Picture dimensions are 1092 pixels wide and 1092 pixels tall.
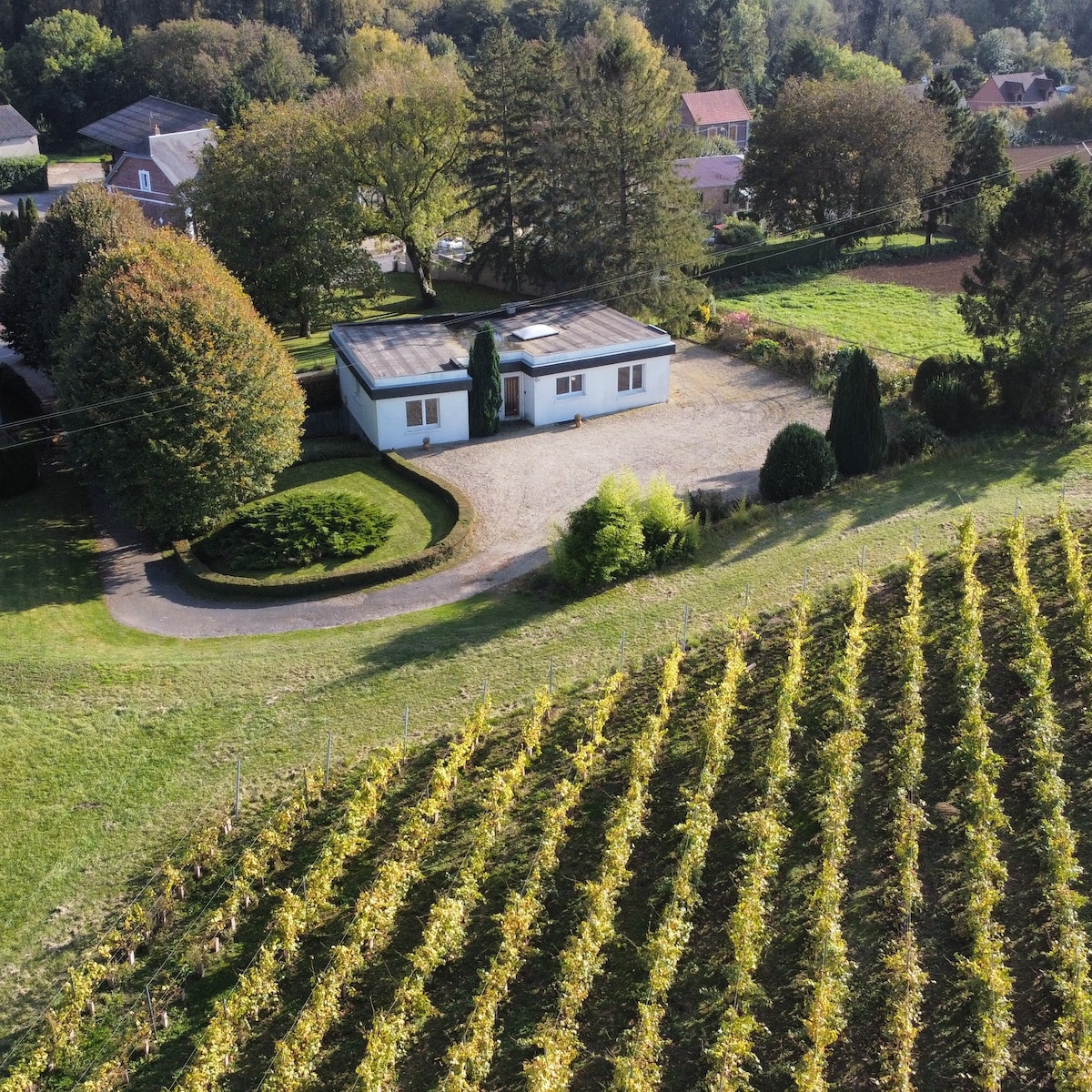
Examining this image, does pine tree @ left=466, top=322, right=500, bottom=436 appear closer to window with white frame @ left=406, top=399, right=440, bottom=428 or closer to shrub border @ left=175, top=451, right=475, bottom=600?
window with white frame @ left=406, top=399, right=440, bottom=428

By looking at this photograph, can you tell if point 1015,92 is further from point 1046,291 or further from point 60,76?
point 60,76

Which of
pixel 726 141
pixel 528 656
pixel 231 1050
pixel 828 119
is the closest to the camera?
pixel 231 1050

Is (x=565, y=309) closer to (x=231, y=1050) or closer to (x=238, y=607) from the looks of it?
(x=238, y=607)

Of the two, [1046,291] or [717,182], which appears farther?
[717,182]

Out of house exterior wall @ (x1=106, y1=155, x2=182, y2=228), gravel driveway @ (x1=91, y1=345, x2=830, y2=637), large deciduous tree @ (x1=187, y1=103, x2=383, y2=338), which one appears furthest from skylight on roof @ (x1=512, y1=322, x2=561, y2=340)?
house exterior wall @ (x1=106, y1=155, x2=182, y2=228)

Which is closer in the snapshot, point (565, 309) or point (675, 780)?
point (675, 780)

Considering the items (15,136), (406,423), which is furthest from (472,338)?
(15,136)

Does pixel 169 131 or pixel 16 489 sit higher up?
pixel 169 131

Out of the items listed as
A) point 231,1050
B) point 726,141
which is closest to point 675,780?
point 231,1050
